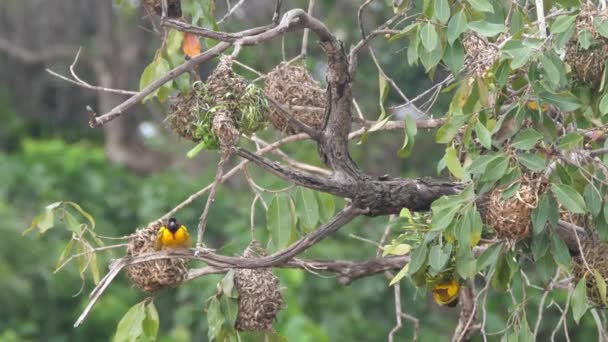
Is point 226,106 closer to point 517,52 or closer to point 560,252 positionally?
point 517,52

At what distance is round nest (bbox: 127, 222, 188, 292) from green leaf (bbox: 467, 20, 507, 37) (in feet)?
3.00

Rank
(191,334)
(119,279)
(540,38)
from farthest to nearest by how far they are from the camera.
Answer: (119,279)
(191,334)
(540,38)

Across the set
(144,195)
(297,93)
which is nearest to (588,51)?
(297,93)

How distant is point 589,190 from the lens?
2701mm

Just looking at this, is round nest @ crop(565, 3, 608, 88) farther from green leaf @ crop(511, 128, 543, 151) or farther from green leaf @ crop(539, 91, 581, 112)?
green leaf @ crop(511, 128, 543, 151)

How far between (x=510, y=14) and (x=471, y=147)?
0.38 m

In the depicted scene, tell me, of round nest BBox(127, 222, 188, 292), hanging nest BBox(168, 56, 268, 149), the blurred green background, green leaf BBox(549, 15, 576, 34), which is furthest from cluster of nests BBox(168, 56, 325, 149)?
the blurred green background

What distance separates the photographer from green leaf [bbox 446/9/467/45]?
8.93ft

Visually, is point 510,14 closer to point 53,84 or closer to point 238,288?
point 238,288

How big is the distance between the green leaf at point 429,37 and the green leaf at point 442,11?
28mm

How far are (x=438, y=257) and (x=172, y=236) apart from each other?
2.94 feet

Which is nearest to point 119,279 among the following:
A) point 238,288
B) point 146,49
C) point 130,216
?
point 130,216

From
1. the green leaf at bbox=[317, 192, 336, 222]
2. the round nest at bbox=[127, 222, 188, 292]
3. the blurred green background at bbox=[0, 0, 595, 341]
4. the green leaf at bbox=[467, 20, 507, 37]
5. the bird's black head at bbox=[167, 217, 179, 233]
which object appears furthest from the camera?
the blurred green background at bbox=[0, 0, 595, 341]

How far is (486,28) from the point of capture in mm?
2668
